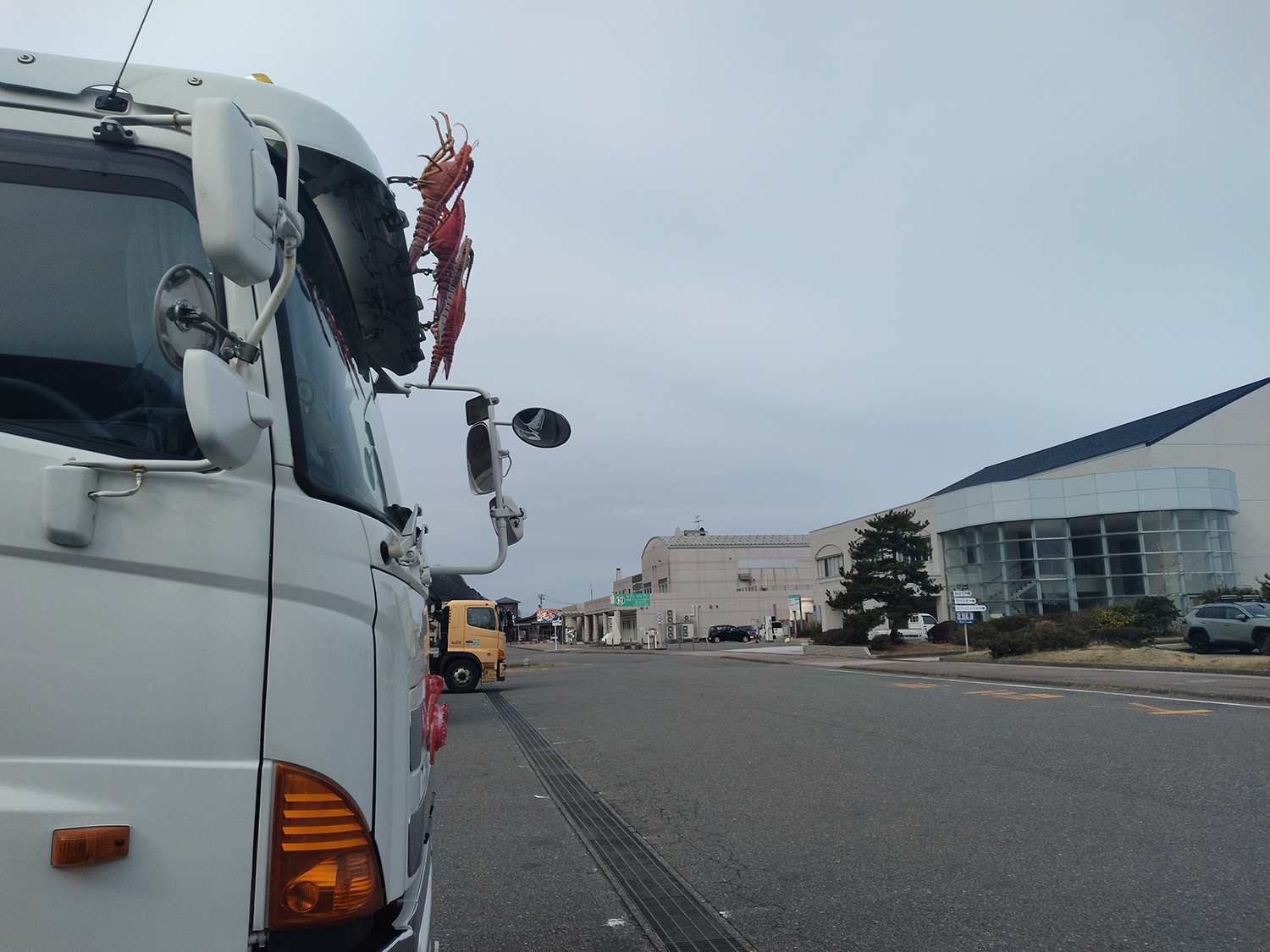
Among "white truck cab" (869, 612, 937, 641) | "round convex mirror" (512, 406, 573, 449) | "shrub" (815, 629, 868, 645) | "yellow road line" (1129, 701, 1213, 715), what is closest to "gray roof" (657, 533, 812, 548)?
"white truck cab" (869, 612, 937, 641)

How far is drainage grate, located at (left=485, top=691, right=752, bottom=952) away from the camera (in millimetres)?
3852

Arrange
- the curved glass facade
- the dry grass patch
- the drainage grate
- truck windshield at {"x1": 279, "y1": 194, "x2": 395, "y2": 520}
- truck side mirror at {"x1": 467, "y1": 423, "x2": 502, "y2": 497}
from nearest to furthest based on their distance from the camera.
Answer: truck windshield at {"x1": 279, "y1": 194, "x2": 395, "y2": 520} < truck side mirror at {"x1": 467, "y1": 423, "x2": 502, "y2": 497} < the drainage grate < the dry grass patch < the curved glass facade

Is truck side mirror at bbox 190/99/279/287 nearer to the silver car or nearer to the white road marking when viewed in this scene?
the white road marking

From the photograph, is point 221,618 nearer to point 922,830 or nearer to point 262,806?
point 262,806

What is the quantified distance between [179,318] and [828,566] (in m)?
55.1

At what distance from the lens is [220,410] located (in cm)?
147

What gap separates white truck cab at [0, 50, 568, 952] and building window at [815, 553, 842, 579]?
5234 centimetres

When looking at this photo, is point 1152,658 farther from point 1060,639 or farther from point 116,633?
point 116,633

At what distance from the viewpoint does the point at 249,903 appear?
60.9 inches

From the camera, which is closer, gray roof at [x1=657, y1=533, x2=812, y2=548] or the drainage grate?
the drainage grate

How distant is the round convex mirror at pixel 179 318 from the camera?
1.60 m

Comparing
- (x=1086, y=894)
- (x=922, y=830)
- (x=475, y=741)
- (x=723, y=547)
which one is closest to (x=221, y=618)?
(x=1086, y=894)

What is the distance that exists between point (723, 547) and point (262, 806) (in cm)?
8184

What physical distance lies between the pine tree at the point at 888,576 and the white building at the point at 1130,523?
5000 millimetres
